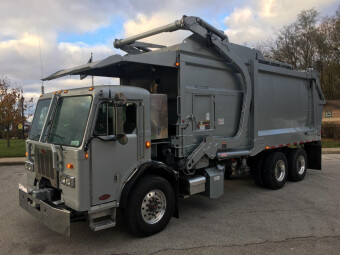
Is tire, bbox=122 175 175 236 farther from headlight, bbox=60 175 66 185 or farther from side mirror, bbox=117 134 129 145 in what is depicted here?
headlight, bbox=60 175 66 185

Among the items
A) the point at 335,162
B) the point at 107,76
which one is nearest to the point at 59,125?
the point at 107,76

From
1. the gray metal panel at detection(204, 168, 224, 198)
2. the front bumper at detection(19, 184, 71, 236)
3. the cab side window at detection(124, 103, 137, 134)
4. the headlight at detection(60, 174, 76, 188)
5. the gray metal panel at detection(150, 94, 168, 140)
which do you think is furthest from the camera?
the gray metal panel at detection(204, 168, 224, 198)

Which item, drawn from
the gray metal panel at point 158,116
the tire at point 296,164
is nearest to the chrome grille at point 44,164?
the gray metal panel at point 158,116

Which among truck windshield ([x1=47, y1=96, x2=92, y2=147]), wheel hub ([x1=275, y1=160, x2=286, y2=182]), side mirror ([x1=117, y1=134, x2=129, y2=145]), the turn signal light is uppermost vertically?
truck windshield ([x1=47, y1=96, x2=92, y2=147])

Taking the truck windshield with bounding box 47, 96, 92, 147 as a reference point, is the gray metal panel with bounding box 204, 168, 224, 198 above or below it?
below

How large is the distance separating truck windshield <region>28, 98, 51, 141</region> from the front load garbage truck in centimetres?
2

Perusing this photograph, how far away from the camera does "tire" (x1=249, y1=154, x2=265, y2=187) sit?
7.38m

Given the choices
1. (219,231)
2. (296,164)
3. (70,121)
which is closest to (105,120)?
(70,121)

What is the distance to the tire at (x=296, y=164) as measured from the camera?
8125mm

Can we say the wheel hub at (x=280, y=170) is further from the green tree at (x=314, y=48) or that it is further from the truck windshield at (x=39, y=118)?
the green tree at (x=314, y=48)

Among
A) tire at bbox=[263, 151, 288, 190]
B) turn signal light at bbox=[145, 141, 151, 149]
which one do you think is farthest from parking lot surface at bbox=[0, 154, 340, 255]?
turn signal light at bbox=[145, 141, 151, 149]

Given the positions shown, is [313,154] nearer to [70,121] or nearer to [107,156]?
[107,156]

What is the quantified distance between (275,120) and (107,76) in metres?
4.25

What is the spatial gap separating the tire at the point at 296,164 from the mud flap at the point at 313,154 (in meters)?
0.73
